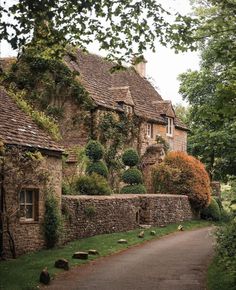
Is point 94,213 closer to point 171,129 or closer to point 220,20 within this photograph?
point 220,20

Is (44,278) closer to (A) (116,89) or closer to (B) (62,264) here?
(B) (62,264)

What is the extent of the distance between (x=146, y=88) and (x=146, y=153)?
9888 millimetres

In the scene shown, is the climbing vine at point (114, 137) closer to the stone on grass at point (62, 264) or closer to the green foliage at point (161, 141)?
the green foliage at point (161, 141)

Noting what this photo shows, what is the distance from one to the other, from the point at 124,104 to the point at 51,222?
18.4 m

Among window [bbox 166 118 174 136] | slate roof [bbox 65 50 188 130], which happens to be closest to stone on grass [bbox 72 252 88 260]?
slate roof [bbox 65 50 188 130]

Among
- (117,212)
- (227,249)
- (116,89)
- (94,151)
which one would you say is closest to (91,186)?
(117,212)

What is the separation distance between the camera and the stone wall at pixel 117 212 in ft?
76.0

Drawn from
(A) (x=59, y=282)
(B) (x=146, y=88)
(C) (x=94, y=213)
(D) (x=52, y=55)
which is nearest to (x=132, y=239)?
(C) (x=94, y=213)

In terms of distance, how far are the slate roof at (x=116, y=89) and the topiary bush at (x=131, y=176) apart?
143 inches

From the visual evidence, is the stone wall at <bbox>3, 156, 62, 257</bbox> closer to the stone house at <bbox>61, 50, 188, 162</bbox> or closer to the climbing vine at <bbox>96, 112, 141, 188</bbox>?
the stone house at <bbox>61, 50, 188, 162</bbox>

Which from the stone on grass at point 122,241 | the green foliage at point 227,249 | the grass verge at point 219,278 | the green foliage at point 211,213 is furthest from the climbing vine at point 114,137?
the grass verge at point 219,278

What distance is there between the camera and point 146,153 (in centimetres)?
4025

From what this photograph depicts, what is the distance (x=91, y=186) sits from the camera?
2780 centimetres

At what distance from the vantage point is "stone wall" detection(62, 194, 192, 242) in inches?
912
